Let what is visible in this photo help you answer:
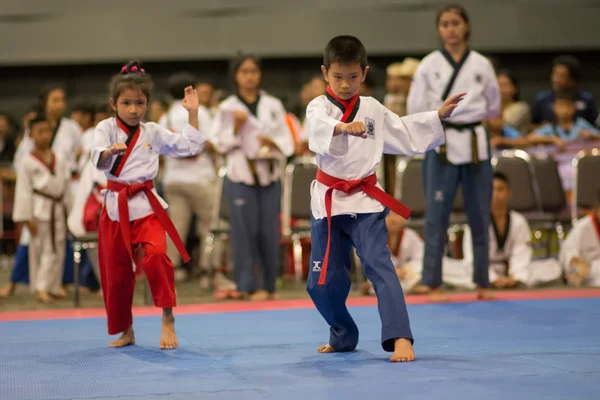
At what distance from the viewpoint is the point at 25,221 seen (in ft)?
22.3

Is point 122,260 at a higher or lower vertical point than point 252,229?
lower

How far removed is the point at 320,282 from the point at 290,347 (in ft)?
1.50

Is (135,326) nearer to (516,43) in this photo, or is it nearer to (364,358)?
(364,358)

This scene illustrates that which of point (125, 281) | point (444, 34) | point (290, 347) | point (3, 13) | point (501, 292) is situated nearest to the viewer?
point (290, 347)

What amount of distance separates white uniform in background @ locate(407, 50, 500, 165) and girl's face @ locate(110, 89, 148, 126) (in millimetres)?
2057

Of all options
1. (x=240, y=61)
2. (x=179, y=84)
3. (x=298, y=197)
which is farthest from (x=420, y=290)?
(x=179, y=84)

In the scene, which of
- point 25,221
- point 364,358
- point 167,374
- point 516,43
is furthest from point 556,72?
point 167,374

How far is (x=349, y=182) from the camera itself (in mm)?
3740

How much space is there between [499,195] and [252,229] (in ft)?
6.66

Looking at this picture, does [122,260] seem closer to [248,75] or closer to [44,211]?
[248,75]

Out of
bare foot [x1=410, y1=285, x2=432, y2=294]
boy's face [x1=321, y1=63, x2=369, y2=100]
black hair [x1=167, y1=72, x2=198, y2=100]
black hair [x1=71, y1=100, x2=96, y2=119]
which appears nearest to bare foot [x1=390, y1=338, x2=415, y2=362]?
boy's face [x1=321, y1=63, x2=369, y2=100]

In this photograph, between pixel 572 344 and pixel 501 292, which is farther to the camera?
pixel 501 292

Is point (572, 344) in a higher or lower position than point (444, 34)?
lower

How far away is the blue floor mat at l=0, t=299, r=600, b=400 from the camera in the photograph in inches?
116
